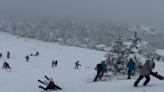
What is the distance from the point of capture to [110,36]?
174 metres

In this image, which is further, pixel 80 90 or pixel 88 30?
pixel 88 30

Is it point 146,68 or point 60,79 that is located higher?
point 146,68

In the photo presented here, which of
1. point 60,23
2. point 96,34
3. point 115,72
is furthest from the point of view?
point 60,23

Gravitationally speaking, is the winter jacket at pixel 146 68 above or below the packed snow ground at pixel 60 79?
above

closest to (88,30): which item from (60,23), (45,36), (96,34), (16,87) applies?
(96,34)

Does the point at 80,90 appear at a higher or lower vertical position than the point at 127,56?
lower

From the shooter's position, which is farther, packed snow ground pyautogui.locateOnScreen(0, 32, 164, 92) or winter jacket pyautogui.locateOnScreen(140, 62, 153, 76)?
packed snow ground pyautogui.locateOnScreen(0, 32, 164, 92)

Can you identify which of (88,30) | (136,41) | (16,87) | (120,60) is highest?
(88,30)

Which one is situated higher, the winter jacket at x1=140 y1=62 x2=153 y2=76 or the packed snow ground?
the winter jacket at x1=140 y1=62 x2=153 y2=76

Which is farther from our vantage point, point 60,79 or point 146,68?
point 60,79

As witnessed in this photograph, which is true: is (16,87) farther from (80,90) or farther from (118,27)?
(118,27)

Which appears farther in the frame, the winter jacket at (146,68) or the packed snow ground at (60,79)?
the packed snow ground at (60,79)

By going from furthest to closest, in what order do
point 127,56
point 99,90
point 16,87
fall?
1. point 127,56
2. point 16,87
3. point 99,90

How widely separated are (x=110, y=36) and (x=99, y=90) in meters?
162
